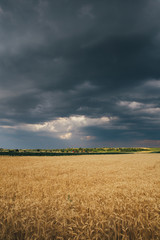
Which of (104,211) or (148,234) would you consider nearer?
(148,234)

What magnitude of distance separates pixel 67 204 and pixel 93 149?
11373cm

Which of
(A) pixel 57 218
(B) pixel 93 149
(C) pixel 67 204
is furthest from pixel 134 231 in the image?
(B) pixel 93 149

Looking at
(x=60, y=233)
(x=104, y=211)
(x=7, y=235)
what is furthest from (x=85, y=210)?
(x=7, y=235)

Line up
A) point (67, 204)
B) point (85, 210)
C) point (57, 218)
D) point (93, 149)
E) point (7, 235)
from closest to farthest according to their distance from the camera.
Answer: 1. point (7, 235)
2. point (57, 218)
3. point (85, 210)
4. point (67, 204)
5. point (93, 149)

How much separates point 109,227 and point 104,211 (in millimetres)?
923

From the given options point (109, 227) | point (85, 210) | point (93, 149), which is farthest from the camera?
point (93, 149)

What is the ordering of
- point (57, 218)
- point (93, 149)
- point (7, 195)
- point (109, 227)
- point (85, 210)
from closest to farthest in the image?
1. point (109, 227)
2. point (57, 218)
3. point (85, 210)
4. point (7, 195)
5. point (93, 149)

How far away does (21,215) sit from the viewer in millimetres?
4367

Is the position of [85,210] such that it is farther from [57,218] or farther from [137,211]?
[137,211]

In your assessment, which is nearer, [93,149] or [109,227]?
[109,227]

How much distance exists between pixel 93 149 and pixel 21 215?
114830mm

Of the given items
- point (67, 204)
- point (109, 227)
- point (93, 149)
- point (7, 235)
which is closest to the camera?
point (7, 235)

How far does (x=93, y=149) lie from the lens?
384 ft

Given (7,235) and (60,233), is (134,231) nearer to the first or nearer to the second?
(60,233)
